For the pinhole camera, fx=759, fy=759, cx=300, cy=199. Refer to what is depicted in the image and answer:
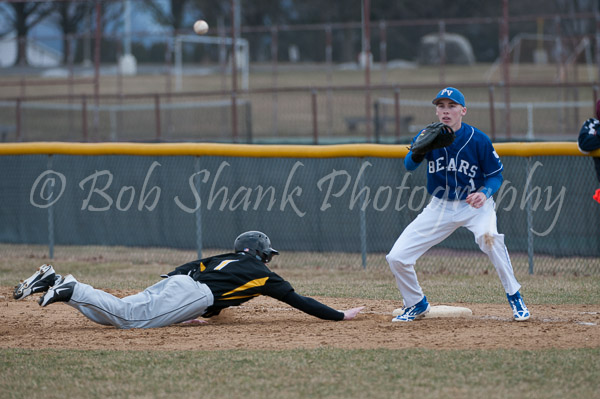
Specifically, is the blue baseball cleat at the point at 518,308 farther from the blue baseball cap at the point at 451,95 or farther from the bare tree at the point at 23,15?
the bare tree at the point at 23,15

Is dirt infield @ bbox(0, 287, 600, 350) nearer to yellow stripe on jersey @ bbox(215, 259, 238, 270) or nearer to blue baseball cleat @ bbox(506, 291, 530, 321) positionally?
blue baseball cleat @ bbox(506, 291, 530, 321)

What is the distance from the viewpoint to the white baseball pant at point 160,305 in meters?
6.09

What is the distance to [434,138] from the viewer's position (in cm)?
611

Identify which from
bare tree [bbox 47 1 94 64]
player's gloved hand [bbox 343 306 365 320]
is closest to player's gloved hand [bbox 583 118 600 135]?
player's gloved hand [bbox 343 306 365 320]

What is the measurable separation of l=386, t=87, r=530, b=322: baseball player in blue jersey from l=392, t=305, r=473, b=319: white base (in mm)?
403

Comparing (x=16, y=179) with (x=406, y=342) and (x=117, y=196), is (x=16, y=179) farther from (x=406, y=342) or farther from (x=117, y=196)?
(x=406, y=342)

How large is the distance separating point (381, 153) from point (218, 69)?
972 inches

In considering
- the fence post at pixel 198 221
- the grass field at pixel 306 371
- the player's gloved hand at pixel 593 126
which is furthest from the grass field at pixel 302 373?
the fence post at pixel 198 221

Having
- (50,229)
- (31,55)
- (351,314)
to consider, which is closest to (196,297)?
(351,314)

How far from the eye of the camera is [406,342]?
571cm

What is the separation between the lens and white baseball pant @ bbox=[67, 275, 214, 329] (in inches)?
240

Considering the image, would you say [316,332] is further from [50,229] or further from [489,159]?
[50,229]

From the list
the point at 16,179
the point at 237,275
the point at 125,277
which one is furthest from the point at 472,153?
the point at 16,179

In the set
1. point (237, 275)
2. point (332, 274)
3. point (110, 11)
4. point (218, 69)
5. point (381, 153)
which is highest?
point (110, 11)
